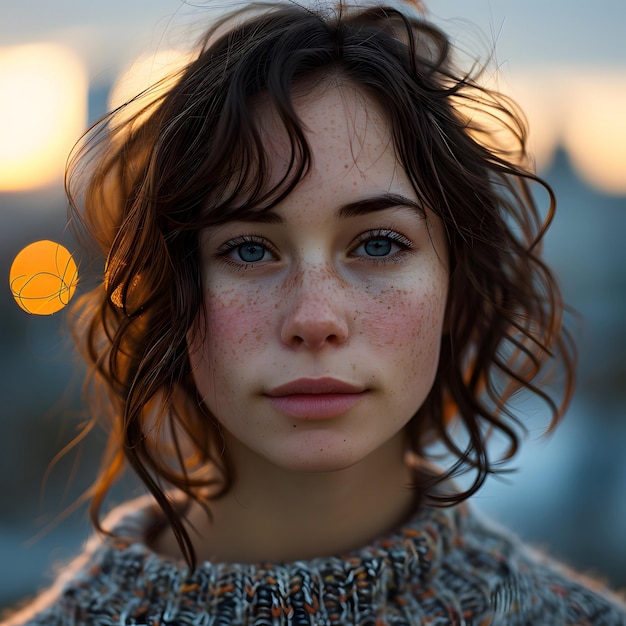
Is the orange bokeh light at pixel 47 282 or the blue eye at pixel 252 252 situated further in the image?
the orange bokeh light at pixel 47 282

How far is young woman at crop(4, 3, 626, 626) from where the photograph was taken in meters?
1.21

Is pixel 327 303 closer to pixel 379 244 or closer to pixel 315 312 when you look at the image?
pixel 315 312

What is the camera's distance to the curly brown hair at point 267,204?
1258 mm

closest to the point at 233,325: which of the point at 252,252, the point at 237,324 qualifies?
the point at 237,324

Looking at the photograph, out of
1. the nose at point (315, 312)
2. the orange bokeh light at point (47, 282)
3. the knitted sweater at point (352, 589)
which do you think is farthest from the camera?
the orange bokeh light at point (47, 282)

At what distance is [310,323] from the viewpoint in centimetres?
115

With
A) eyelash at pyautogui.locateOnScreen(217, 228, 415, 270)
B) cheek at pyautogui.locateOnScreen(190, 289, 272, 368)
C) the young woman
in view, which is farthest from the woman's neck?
eyelash at pyautogui.locateOnScreen(217, 228, 415, 270)

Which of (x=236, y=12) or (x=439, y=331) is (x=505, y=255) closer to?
(x=439, y=331)

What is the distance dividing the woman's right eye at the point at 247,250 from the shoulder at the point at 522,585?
61 cm

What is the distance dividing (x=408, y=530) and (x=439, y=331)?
0.34m

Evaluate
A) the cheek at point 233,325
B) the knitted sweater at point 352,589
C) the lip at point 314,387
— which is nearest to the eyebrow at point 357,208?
the cheek at point 233,325

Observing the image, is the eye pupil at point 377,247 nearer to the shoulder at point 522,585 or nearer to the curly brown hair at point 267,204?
the curly brown hair at point 267,204

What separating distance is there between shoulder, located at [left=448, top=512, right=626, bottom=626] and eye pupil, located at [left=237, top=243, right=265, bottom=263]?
62cm

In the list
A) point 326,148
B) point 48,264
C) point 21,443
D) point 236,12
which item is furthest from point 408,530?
point 21,443
